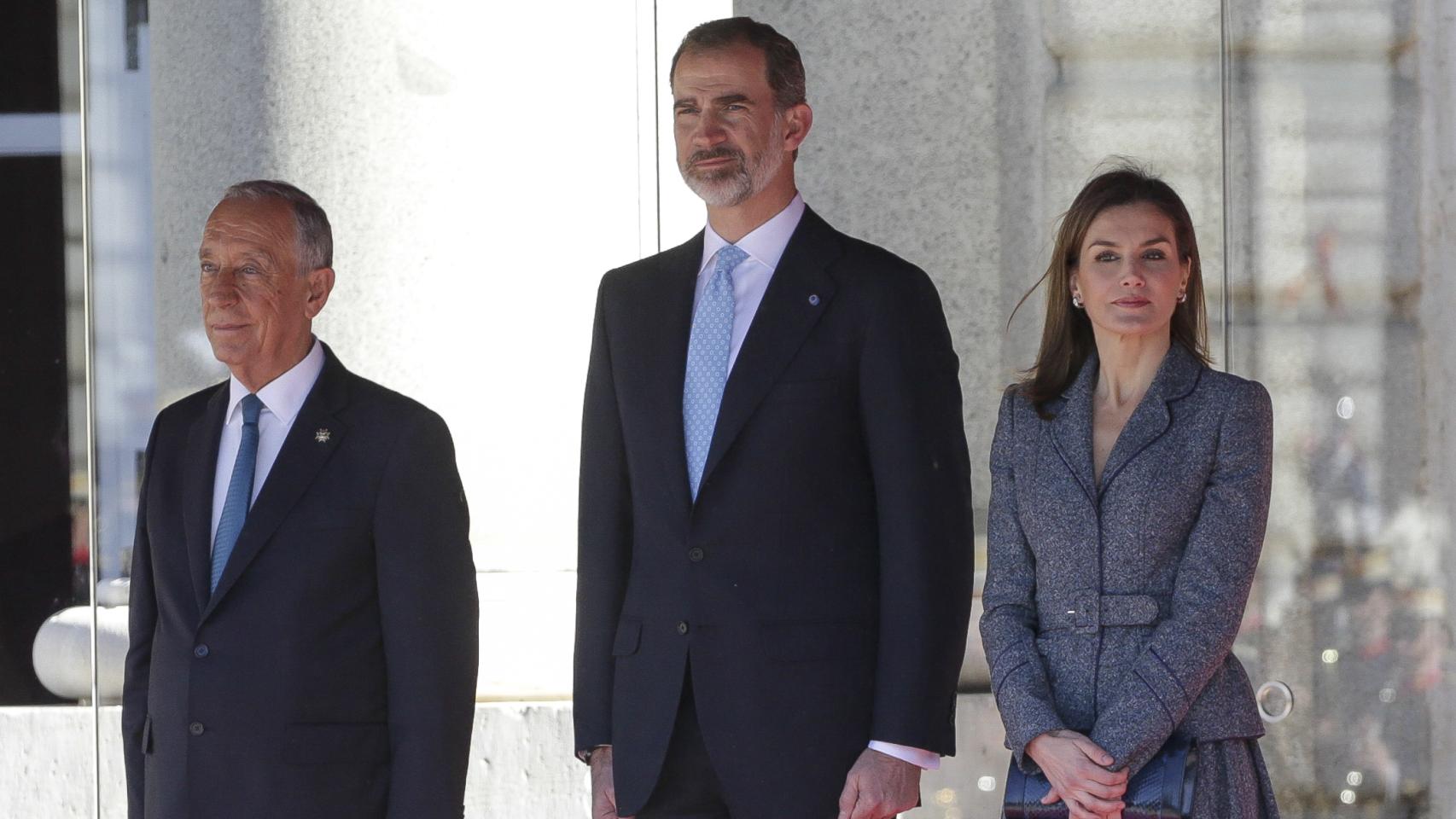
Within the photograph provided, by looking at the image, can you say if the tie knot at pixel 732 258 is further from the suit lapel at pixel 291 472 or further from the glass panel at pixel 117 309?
the glass panel at pixel 117 309

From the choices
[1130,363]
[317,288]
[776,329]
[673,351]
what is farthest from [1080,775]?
[317,288]

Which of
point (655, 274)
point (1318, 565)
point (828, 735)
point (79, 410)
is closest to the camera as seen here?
point (828, 735)

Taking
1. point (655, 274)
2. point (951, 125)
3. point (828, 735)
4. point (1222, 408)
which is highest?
point (951, 125)

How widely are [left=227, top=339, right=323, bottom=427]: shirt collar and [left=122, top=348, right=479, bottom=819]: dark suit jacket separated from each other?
73 mm

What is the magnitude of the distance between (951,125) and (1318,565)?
151 centimetres

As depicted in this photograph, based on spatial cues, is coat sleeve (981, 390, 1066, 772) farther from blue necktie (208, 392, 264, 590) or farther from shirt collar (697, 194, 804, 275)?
blue necktie (208, 392, 264, 590)

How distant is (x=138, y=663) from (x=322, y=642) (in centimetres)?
43

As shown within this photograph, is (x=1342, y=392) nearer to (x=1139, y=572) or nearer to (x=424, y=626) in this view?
(x=1139, y=572)

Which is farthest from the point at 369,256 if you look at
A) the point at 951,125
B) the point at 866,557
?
the point at 866,557

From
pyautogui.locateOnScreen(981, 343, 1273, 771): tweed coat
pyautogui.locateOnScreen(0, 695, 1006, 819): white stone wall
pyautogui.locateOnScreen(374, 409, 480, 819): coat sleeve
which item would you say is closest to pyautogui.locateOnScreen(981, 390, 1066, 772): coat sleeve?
pyautogui.locateOnScreen(981, 343, 1273, 771): tweed coat

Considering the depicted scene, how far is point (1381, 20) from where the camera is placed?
4742mm

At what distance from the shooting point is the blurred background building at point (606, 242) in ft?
15.4

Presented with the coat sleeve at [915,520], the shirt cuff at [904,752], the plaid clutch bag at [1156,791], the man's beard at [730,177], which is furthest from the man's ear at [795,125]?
the plaid clutch bag at [1156,791]

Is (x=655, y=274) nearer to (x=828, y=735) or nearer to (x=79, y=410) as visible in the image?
(x=828, y=735)
